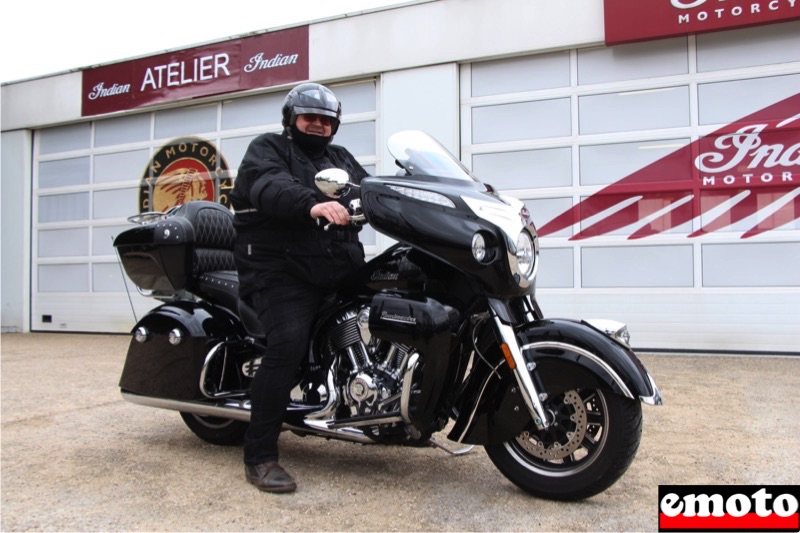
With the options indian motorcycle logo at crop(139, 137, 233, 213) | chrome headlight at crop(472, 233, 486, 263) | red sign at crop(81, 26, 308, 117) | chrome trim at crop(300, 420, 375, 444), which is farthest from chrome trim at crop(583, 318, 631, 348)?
indian motorcycle logo at crop(139, 137, 233, 213)

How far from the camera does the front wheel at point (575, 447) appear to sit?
2.48 metres

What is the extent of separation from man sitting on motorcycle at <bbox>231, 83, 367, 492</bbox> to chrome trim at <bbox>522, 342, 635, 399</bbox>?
94 centimetres

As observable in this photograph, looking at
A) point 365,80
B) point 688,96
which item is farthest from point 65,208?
point 688,96

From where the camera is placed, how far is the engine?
279 cm

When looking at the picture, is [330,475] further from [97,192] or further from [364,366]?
[97,192]

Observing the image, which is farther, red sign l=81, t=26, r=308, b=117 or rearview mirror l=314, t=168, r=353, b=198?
red sign l=81, t=26, r=308, b=117

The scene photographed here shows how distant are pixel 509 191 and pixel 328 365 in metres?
5.37

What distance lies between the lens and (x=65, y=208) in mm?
11000

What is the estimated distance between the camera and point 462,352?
2801 mm

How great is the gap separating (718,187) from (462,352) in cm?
542

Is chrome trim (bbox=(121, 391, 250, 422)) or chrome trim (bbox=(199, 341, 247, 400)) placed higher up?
chrome trim (bbox=(199, 341, 247, 400))

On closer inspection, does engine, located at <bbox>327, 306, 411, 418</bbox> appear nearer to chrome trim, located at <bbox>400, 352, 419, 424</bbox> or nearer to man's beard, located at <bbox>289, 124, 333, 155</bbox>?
chrome trim, located at <bbox>400, 352, 419, 424</bbox>

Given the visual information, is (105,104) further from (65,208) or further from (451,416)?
(451,416)

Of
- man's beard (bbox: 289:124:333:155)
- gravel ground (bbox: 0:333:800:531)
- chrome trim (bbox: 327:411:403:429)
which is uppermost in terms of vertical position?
man's beard (bbox: 289:124:333:155)
